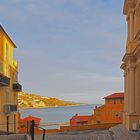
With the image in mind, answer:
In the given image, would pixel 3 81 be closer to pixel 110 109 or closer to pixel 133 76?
A: pixel 133 76

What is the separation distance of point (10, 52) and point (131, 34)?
1449 centimetres

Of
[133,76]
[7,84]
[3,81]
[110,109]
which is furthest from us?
[110,109]

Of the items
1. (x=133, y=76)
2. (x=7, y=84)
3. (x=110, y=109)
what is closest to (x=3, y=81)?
(x=7, y=84)

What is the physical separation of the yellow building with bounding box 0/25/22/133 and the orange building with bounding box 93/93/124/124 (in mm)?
20678

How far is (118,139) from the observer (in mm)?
18828

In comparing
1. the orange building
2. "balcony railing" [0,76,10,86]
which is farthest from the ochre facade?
the orange building

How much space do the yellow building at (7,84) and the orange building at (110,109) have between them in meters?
20.7

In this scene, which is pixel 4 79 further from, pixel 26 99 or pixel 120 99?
pixel 26 99

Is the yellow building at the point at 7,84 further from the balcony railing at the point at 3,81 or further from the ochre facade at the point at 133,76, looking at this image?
the ochre facade at the point at 133,76

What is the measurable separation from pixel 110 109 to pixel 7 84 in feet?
92.3

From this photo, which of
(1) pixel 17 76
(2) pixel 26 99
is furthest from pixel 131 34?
(2) pixel 26 99

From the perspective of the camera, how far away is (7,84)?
31766 mm

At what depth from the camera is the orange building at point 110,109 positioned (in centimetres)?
5530

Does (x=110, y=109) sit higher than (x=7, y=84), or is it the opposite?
(x=7, y=84)
